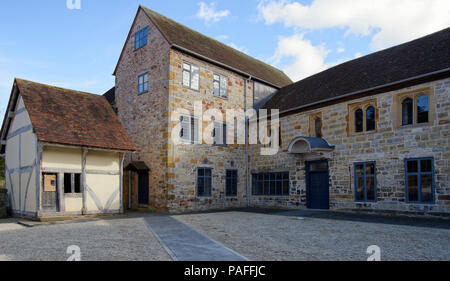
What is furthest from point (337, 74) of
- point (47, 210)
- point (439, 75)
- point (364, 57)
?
point (47, 210)

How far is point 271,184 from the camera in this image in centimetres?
1906

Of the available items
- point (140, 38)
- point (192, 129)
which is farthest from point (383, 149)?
point (140, 38)

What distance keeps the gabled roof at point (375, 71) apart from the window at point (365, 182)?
322 centimetres

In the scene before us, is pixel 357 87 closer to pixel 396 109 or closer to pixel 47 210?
pixel 396 109

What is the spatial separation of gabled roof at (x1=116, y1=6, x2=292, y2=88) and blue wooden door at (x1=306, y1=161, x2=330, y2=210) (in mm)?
7382

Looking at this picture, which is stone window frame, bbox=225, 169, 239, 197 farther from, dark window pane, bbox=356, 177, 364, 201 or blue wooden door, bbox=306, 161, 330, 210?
dark window pane, bbox=356, 177, 364, 201

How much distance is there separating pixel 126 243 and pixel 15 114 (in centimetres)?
1154

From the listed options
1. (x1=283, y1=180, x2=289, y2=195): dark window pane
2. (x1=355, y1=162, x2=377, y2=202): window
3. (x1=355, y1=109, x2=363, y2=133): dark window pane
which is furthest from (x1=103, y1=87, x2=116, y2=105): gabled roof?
(x1=355, y1=162, x2=377, y2=202): window

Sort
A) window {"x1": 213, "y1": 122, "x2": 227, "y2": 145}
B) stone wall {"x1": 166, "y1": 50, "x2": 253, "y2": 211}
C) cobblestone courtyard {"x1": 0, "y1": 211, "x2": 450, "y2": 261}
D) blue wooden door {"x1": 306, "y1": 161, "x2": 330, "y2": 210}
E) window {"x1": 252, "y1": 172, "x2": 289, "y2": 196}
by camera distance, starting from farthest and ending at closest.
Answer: window {"x1": 213, "y1": 122, "x2": 227, "y2": 145} < window {"x1": 252, "y1": 172, "x2": 289, "y2": 196} < stone wall {"x1": 166, "y1": 50, "x2": 253, "y2": 211} < blue wooden door {"x1": 306, "y1": 161, "x2": 330, "y2": 210} < cobblestone courtyard {"x1": 0, "y1": 211, "x2": 450, "y2": 261}

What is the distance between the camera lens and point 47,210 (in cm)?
1361

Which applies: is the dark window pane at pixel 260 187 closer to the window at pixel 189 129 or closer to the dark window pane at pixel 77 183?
the window at pixel 189 129

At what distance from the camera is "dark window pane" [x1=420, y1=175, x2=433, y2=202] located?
12.6 metres

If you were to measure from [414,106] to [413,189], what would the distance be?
318 centimetres

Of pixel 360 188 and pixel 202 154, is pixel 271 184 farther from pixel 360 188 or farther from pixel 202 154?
pixel 360 188
